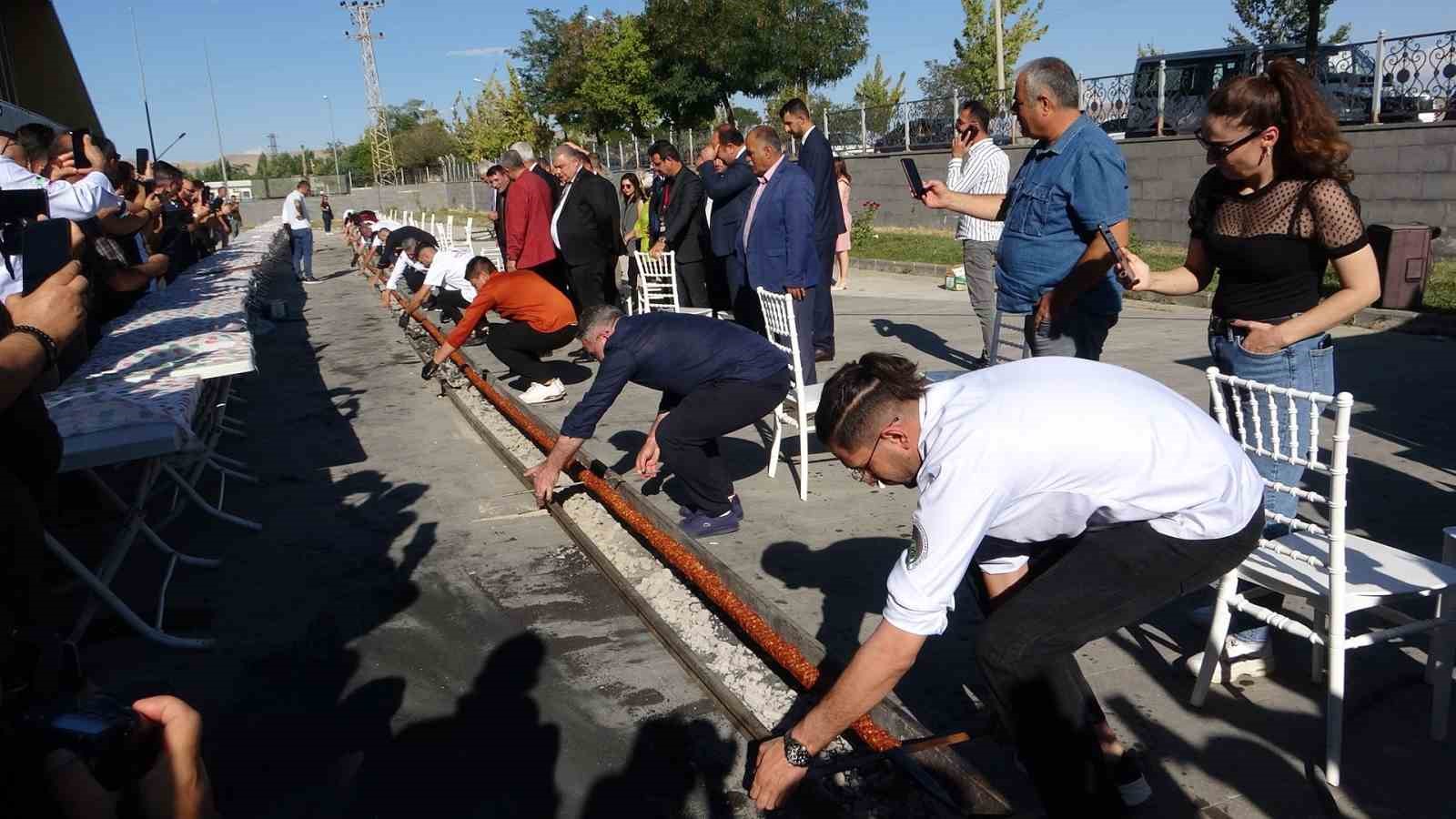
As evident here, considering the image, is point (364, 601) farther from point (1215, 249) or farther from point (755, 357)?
point (1215, 249)

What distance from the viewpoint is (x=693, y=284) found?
9.91 m

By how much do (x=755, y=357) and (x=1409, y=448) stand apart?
3.57 meters

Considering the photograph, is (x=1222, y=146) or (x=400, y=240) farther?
(x=400, y=240)

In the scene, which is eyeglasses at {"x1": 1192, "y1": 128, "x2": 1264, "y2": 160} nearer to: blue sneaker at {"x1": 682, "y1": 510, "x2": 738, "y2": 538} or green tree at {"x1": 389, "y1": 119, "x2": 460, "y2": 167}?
blue sneaker at {"x1": 682, "y1": 510, "x2": 738, "y2": 538}

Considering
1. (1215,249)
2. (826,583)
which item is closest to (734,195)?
(826,583)

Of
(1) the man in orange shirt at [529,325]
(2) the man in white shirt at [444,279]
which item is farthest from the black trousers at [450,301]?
(1) the man in orange shirt at [529,325]

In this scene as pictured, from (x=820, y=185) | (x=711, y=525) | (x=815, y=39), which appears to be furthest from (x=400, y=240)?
(x=815, y=39)

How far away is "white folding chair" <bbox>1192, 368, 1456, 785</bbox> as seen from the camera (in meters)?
2.64

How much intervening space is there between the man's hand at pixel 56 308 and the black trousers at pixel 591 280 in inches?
260

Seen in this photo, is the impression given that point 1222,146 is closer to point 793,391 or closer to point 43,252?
point 793,391

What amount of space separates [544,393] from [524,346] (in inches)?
15.2

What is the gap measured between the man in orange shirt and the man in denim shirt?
14.0 ft

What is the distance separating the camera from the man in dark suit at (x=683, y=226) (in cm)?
943

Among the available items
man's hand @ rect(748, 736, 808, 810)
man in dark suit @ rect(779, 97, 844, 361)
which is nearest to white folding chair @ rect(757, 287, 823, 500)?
man in dark suit @ rect(779, 97, 844, 361)
